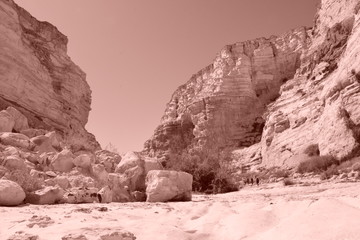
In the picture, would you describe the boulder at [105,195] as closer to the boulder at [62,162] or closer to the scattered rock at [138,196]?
the scattered rock at [138,196]

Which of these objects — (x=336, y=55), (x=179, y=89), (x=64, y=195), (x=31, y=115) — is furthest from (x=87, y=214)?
(x=179, y=89)

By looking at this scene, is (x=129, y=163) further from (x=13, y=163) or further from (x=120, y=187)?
(x=13, y=163)

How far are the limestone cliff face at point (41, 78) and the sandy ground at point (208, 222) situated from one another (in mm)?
11420

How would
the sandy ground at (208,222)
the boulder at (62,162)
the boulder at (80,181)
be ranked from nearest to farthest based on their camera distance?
the sandy ground at (208,222) → the boulder at (80,181) → the boulder at (62,162)

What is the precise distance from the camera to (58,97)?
26281 mm

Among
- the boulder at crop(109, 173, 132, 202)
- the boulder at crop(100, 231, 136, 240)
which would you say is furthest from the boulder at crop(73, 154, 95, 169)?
the boulder at crop(100, 231, 136, 240)

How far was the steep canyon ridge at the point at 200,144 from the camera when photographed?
201 inches

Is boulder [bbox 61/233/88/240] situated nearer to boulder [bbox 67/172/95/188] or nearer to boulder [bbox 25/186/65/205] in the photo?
boulder [bbox 25/186/65/205]

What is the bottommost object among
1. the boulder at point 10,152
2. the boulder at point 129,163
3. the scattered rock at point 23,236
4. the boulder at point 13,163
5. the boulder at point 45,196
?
the scattered rock at point 23,236

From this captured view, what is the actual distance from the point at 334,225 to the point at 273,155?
25815 mm

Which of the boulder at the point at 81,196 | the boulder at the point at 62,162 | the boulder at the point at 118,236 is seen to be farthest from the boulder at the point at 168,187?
the boulder at the point at 118,236

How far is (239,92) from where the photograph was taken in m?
41.8

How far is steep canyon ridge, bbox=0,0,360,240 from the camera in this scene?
5.11 meters

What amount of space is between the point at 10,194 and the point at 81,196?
1949 mm
